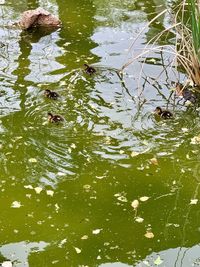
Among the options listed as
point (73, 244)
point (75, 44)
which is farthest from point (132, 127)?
point (75, 44)

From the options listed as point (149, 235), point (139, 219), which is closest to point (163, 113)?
point (139, 219)

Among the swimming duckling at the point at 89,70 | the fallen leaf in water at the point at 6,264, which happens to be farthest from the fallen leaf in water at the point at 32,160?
the swimming duckling at the point at 89,70

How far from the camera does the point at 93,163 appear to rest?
4.95 meters

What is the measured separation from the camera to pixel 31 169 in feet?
16.0

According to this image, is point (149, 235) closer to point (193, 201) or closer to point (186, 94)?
point (193, 201)

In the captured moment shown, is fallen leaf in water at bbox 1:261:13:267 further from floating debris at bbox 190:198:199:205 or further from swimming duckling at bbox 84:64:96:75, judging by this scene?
swimming duckling at bbox 84:64:96:75

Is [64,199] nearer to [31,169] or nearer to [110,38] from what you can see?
[31,169]

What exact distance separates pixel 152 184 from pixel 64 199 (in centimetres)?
80

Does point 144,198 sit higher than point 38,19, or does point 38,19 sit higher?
point 38,19

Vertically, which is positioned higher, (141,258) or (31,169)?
(31,169)

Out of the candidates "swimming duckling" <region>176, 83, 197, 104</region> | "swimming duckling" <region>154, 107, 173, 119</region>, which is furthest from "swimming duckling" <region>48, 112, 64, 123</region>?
"swimming duckling" <region>176, 83, 197, 104</region>

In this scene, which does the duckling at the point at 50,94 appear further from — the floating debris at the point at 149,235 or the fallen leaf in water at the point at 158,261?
the fallen leaf in water at the point at 158,261

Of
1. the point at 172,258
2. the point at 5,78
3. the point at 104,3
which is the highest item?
the point at 104,3

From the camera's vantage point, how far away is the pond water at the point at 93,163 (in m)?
4.02
